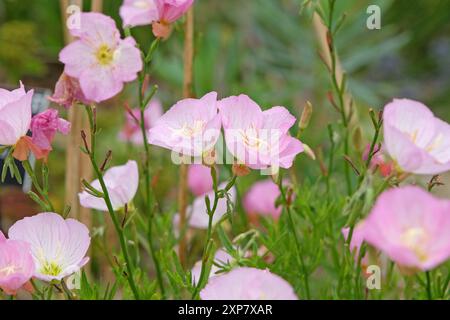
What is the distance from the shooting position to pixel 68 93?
580mm

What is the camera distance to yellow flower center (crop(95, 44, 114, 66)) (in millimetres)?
606

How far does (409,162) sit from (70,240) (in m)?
0.21

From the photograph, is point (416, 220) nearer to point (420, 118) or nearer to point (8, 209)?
point (420, 118)

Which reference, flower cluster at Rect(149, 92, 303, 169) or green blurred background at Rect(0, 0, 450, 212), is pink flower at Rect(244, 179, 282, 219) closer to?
green blurred background at Rect(0, 0, 450, 212)

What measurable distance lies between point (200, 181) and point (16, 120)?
0.51 m

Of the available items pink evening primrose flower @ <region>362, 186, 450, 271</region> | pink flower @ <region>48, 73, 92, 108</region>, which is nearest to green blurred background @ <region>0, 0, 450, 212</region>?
pink flower @ <region>48, 73, 92, 108</region>

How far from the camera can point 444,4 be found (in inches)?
89.5

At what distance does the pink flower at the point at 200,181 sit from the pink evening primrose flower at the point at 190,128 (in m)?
0.48

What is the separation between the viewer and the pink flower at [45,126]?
21.4 inches

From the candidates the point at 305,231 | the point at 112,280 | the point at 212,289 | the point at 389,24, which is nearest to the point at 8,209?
the point at 112,280

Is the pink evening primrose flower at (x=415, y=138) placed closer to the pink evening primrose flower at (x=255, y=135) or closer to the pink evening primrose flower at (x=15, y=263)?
the pink evening primrose flower at (x=255, y=135)

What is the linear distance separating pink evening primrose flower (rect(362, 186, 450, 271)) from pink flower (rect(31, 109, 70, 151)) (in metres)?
0.26

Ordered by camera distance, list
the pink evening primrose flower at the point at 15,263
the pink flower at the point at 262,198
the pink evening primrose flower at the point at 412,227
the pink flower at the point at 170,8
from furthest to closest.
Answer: the pink flower at the point at 262,198 → the pink flower at the point at 170,8 → the pink evening primrose flower at the point at 15,263 → the pink evening primrose flower at the point at 412,227

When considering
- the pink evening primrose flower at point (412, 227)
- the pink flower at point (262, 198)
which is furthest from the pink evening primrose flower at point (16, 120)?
the pink flower at point (262, 198)
